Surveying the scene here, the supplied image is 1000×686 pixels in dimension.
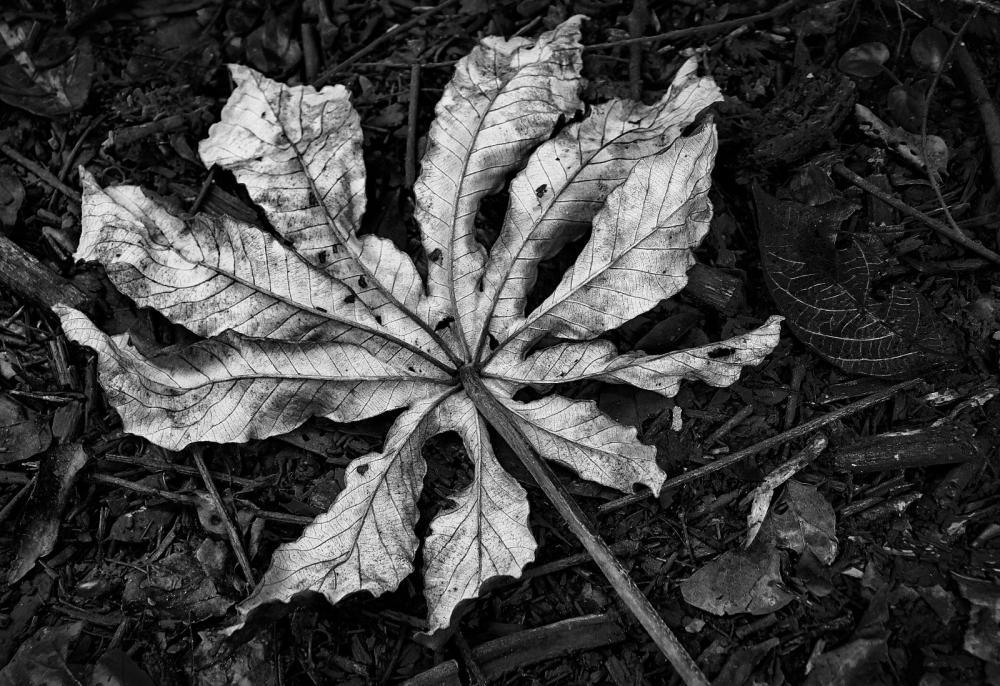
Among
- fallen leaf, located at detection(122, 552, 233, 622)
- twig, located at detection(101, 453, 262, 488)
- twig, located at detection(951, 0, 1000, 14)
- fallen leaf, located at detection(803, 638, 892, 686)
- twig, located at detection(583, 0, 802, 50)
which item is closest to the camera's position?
fallen leaf, located at detection(803, 638, 892, 686)

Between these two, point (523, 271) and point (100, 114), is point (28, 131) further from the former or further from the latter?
point (523, 271)

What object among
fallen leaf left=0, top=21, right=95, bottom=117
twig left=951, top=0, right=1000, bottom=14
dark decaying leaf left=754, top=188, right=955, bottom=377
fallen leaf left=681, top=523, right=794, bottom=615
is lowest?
fallen leaf left=681, top=523, right=794, bottom=615

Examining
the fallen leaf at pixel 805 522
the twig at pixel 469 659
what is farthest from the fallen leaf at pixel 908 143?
the twig at pixel 469 659

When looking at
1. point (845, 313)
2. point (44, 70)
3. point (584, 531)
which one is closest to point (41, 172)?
point (44, 70)

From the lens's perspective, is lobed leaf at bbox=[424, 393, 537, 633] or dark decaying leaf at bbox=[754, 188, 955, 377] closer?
lobed leaf at bbox=[424, 393, 537, 633]

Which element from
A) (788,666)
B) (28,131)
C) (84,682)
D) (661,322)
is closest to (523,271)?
(661,322)

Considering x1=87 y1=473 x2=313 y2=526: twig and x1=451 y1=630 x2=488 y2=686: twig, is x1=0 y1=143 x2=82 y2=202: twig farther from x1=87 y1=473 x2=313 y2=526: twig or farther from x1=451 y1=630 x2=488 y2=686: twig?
x1=451 y1=630 x2=488 y2=686: twig

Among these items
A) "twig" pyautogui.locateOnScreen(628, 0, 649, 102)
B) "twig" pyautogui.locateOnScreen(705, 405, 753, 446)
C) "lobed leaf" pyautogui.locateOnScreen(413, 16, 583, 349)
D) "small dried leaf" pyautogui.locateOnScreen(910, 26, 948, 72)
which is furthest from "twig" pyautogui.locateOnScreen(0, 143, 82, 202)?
"small dried leaf" pyautogui.locateOnScreen(910, 26, 948, 72)

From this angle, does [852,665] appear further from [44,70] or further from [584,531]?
[44,70]
